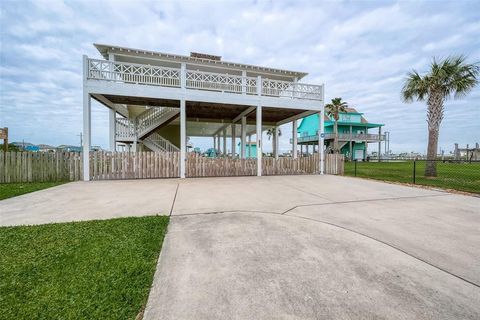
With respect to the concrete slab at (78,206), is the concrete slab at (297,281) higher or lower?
lower

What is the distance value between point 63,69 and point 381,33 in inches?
841

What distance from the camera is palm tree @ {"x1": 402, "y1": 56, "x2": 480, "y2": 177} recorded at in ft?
37.1

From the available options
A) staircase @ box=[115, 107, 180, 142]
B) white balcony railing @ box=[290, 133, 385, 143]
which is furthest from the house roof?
white balcony railing @ box=[290, 133, 385, 143]

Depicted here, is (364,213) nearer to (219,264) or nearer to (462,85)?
(219,264)

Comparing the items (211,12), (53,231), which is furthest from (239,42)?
(53,231)

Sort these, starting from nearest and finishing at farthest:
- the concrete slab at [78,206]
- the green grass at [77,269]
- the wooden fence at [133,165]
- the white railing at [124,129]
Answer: the green grass at [77,269] → the concrete slab at [78,206] → the wooden fence at [133,165] → the white railing at [124,129]

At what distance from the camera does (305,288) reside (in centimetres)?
187

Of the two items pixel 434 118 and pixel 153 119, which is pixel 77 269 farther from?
pixel 434 118

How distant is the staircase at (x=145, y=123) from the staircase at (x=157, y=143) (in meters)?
0.54

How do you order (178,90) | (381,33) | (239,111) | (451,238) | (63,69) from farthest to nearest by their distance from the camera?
(63,69), (239,111), (381,33), (178,90), (451,238)

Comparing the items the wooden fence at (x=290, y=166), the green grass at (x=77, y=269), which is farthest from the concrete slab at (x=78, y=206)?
the wooden fence at (x=290, y=166)

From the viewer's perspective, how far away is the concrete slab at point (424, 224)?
2464 mm

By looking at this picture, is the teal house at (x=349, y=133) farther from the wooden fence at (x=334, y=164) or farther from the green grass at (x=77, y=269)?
the green grass at (x=77, y=269)

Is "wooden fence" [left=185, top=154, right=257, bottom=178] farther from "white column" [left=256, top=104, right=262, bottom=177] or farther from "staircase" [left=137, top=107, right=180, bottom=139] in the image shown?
"staircase" [left=137, top=107, right=180, bottom=139]
